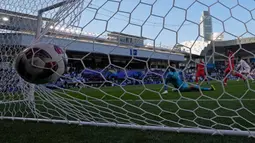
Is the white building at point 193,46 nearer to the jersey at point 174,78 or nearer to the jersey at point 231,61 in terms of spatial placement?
the jersey at point 231,61

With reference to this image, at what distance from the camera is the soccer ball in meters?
1.79

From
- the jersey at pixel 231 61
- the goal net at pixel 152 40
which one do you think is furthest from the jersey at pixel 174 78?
the jersey at pixel 231 61

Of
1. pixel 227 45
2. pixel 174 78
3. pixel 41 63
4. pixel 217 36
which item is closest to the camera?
pixel 227 45

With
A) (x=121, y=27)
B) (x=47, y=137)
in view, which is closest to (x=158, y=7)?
(x=121, y=27)

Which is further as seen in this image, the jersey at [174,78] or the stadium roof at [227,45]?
the jersey at [174,78]

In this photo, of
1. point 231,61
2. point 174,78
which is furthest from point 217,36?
point 174,78

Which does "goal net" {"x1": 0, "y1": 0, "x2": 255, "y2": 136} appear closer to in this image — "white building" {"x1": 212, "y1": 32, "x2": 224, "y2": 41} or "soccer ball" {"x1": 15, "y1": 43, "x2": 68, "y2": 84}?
"white building" {"x1": 212, "y1": 32, "x2": 224, "y2": 41}

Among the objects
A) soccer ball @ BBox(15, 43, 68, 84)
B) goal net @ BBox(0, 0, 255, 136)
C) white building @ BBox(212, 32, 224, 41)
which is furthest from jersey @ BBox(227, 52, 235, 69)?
soccer ball @ BBox(15, 43, 68, 84)

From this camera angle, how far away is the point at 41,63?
1785 mm

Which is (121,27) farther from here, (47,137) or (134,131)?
(47,137)

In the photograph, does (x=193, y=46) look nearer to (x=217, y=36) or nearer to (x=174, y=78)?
(x=217, y=36)

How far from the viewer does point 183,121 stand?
7.13 ft

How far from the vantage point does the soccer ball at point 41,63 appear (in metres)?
1.79

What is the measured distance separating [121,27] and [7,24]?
2.07 metres
